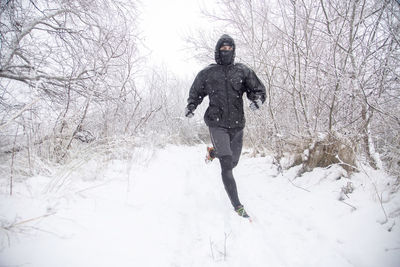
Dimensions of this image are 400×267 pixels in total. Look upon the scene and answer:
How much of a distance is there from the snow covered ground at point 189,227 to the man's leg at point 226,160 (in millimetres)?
230

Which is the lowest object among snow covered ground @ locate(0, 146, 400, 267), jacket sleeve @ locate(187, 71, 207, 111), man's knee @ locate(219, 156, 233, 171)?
snow covered ground @ locate(0, 146, 400, 267)

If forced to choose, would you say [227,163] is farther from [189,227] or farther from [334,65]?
[334,65]

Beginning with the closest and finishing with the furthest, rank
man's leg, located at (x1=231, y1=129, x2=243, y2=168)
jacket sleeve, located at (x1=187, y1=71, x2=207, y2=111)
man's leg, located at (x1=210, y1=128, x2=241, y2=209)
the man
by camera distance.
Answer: man's leg, located at (x1=210, y1=128, x2=241, y2=209) < the man < man's leg, located at (x1=231, y1=129, x2=243, y2=168) < jacket sleeve, located at (x1=187, y1=71, x2=207, y2=111)

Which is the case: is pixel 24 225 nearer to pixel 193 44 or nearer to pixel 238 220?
pixel 238 220

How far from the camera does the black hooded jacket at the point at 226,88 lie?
8.41 feet

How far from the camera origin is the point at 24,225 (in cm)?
123

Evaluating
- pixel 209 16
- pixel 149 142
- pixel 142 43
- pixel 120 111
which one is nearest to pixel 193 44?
pixel 209 16

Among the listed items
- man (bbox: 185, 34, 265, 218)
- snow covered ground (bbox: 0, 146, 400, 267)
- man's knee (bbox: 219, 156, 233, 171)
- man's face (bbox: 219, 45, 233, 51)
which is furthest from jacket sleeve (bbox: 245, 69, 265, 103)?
snow covered ground (bbox: 0, 146, 400, 267)

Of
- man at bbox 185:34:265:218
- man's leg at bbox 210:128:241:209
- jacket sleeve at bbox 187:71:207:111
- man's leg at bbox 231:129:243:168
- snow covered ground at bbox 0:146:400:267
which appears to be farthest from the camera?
jacket sleeve at bbox 187:71:207:111

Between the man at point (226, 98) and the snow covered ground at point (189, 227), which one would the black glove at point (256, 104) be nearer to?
the man at point (226, 98)

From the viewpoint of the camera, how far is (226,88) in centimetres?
259

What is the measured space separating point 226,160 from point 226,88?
920mm

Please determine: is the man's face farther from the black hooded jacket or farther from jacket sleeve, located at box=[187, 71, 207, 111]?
jacket sleeve, located at box=[187, 71, 207, 111]

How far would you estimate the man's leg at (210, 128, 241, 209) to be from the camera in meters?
2.33
